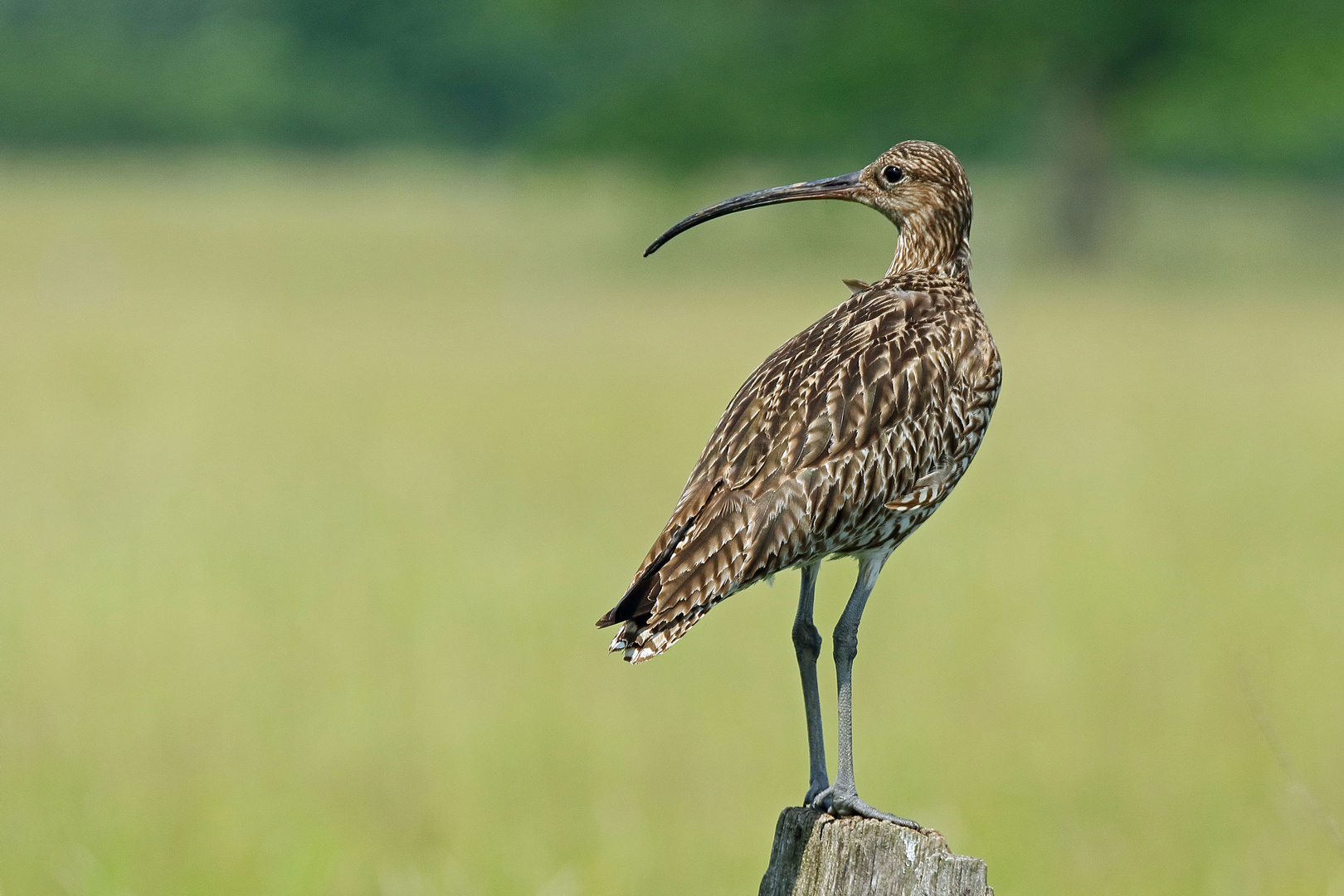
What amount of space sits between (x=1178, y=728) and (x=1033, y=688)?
101cm

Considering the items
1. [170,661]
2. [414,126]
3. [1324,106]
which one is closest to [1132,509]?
[170,661]

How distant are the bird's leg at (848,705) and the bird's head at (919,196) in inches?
49.8

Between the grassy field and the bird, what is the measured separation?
1.53 metres

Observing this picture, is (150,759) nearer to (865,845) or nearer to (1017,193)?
(865,845)

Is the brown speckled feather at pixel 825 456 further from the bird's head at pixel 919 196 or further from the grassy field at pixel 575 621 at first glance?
the grassy field at pixel 575 621

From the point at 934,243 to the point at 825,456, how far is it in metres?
1.37

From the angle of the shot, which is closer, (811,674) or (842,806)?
(842,806)

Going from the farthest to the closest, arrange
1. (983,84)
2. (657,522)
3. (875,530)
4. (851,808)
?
1. (983,84)
2. (657,522)
3. (875,530)
4. (851,808)

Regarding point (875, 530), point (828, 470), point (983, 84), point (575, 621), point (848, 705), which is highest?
point (983, 84)

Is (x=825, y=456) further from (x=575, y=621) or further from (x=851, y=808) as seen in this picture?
(x=575, y=621)

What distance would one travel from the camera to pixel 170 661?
35.7 feet

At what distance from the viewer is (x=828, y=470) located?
183 inches

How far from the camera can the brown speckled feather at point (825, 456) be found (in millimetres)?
4418

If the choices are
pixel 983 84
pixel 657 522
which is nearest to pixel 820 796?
pixel 657 522
